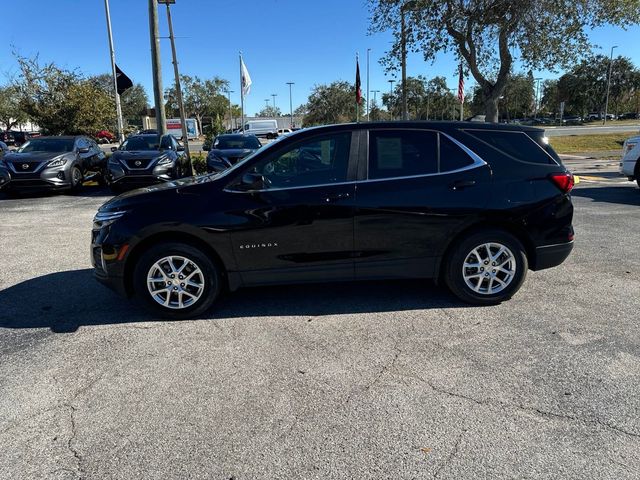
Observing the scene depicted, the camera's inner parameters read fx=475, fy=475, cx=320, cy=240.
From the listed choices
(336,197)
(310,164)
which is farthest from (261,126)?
(336,197)

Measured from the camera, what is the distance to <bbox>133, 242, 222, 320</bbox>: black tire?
4.29m

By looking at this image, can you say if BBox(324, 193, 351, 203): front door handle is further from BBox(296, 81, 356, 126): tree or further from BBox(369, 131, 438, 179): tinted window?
BBox(296, 81, 356, 126): tree

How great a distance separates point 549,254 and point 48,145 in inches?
529

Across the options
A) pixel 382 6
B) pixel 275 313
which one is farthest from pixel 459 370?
pixel 382 6

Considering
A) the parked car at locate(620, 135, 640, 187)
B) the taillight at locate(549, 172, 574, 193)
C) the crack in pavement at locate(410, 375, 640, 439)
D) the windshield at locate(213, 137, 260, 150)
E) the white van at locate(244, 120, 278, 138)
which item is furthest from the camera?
the white van at locate(244, 120, 278, 138)

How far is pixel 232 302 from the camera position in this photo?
4.85 meters

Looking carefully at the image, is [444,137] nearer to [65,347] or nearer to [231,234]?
[231,234]

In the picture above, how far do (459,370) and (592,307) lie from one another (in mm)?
1978

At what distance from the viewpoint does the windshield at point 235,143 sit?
547 inches

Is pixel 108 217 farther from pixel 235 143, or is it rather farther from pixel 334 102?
pixel 334 102

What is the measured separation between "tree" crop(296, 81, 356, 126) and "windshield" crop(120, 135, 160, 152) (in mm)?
58271

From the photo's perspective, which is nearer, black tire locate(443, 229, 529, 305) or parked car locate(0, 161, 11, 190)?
black tire locate(443, 229, 529, 305)

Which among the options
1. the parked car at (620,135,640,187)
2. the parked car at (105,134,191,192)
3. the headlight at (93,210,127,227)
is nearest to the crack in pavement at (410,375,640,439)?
the headlight at (93,210,127,227)

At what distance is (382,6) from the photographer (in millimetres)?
19750
